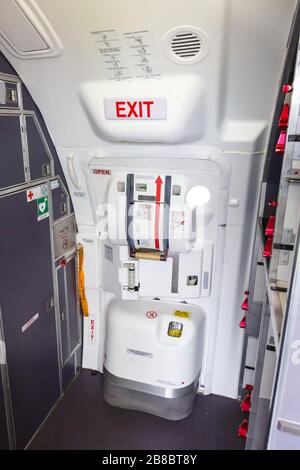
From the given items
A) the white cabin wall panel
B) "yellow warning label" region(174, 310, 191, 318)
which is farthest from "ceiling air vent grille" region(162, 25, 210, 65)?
"yellow warning label" region(174, 310, 191, 318)

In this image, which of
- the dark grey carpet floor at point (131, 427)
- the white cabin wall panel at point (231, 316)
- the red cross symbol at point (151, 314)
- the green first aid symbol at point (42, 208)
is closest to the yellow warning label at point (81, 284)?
the green first aid symbol at point (42, 208)

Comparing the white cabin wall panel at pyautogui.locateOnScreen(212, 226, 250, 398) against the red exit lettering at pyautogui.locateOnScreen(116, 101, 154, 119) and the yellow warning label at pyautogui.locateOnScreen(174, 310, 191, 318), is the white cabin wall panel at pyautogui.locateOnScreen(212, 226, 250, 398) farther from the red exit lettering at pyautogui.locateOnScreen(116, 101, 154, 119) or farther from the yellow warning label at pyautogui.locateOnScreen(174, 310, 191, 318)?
the red exit lettering at pyautogui.locateOnScreen(116, 101, 154, 119)

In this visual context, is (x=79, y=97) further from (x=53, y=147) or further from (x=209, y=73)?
(x=209, y=73)

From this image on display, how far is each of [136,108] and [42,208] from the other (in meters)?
1.08

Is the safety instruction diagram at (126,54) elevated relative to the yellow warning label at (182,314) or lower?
elevated

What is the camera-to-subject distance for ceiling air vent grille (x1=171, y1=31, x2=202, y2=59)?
200 cm

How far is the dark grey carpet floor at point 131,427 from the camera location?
9.45 feet

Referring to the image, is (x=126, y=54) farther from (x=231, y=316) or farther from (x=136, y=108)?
(x=231, y=316)

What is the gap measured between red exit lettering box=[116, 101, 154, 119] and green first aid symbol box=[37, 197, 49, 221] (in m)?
0.90

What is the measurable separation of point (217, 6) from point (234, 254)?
1849mm

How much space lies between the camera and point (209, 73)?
86.3 inches

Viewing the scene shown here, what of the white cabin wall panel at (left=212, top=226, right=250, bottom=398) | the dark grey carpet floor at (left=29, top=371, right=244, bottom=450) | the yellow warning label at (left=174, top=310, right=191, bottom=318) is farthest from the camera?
the yellow warning label at (left=174, top=310, right=191, bottom=318)

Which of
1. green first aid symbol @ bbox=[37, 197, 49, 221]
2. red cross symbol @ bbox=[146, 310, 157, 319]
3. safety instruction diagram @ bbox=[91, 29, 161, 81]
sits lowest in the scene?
red cross symbol @ bbox=[146, 310, 157, 319]

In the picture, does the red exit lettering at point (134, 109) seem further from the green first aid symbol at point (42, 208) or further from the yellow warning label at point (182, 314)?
the yellow warning label at point (182, 314)
